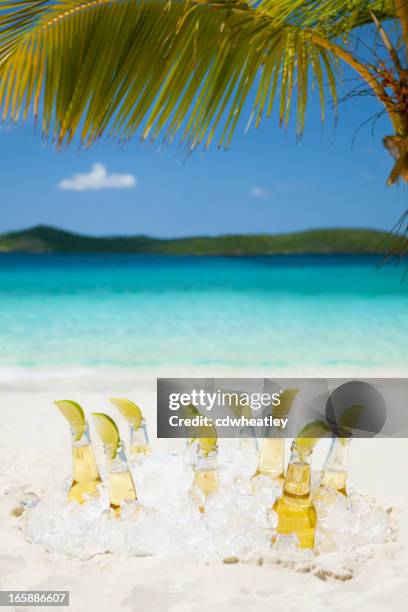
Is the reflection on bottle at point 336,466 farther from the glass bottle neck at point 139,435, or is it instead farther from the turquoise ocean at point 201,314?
the turquoise ocean at point 201,314

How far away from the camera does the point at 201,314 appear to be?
1161 centimetres

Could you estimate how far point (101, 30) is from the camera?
1706 mm

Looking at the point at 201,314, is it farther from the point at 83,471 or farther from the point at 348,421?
the point at 348,421

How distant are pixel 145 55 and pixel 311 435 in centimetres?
108

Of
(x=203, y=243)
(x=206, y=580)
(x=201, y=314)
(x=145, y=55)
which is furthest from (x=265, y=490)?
(x=203, y=243)

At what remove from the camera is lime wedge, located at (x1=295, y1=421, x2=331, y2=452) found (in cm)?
127

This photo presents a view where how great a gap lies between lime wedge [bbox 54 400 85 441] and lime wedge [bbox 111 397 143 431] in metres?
0.11

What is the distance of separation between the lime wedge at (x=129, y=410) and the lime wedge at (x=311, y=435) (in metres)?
0.45

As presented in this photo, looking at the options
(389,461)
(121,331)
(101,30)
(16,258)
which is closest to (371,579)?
(389,461)

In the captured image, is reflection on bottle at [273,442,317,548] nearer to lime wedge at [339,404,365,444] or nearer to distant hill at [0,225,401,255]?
lime wedge at [339,404,365,444]

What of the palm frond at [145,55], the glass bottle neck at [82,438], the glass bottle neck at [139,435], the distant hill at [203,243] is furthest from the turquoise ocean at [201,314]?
the glass bottle neck at [82,438]

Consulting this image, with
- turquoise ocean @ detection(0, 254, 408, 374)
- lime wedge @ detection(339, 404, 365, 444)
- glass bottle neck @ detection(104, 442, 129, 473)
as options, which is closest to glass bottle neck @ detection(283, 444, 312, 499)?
lime wedge @ detection(339, 404, 365, 444)

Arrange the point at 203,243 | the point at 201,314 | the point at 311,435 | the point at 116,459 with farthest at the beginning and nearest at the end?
1. the point at 203,243
2. the point at 201,314
3. the point at 116,459
4. the point at 311,435

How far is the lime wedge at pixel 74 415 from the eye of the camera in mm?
1409
